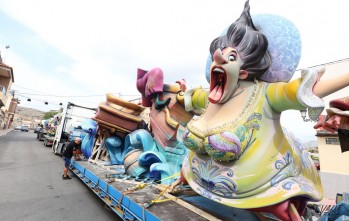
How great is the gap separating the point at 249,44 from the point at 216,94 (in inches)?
24.9

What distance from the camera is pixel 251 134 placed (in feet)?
7.32

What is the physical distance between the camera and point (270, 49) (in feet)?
8.19

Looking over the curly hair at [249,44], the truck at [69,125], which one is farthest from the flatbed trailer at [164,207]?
the truck at [69,125]

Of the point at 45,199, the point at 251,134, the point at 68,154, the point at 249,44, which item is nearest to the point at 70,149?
the point at 68,154

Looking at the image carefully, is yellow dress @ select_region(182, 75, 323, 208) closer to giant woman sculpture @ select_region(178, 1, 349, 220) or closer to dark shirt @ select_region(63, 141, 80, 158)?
giant woman sculpture @ select_region(178, 1, 349, 220)

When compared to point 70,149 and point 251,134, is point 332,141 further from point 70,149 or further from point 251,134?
point 70,149

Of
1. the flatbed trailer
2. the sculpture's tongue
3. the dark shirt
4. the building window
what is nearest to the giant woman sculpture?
the sculpture's tongue

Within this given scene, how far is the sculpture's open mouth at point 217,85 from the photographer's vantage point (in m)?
2.44

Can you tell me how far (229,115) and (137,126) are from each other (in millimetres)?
4518

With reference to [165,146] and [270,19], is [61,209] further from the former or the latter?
[270,19]

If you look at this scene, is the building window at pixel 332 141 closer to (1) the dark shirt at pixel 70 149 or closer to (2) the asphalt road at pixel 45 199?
(2) the asphalt road at pixel 45 199

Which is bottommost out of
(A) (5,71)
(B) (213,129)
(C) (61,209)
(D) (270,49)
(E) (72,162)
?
(C) (61,209)

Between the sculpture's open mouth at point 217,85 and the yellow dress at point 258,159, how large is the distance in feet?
1.05

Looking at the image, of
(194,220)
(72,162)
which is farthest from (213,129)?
(72,162)
